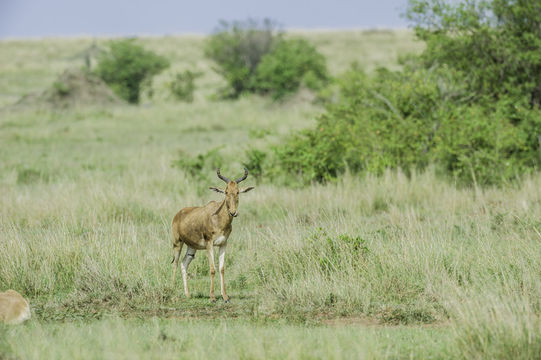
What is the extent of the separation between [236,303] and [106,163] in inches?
510

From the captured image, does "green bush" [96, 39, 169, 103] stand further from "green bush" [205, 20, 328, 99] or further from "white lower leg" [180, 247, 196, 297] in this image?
"white lower leg" [180, 247, 196, 297]

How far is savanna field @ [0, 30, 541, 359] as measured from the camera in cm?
565

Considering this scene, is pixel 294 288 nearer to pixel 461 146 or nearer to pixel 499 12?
pixel 461 146

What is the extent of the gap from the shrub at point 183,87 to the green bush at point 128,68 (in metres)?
1.88

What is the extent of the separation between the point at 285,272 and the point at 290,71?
103 ft

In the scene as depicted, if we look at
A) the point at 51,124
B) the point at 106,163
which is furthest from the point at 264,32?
the point at 106,163

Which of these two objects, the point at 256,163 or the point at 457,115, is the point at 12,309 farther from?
the point at 457,115

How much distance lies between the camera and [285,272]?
8.34 meters

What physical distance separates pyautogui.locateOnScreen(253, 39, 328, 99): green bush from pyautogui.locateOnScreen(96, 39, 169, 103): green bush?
883cm

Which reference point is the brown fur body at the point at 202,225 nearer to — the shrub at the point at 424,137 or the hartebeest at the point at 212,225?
the hartebeest at the point at 212,225

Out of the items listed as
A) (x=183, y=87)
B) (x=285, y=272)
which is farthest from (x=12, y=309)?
(x=183, y=87)

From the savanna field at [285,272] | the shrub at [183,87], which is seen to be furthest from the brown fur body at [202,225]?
the shrub at [183,87]

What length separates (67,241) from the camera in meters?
8.84

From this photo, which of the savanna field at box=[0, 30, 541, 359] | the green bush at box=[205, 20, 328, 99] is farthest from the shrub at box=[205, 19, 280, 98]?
the savanna field at box=[0, 30, 541, 359]
